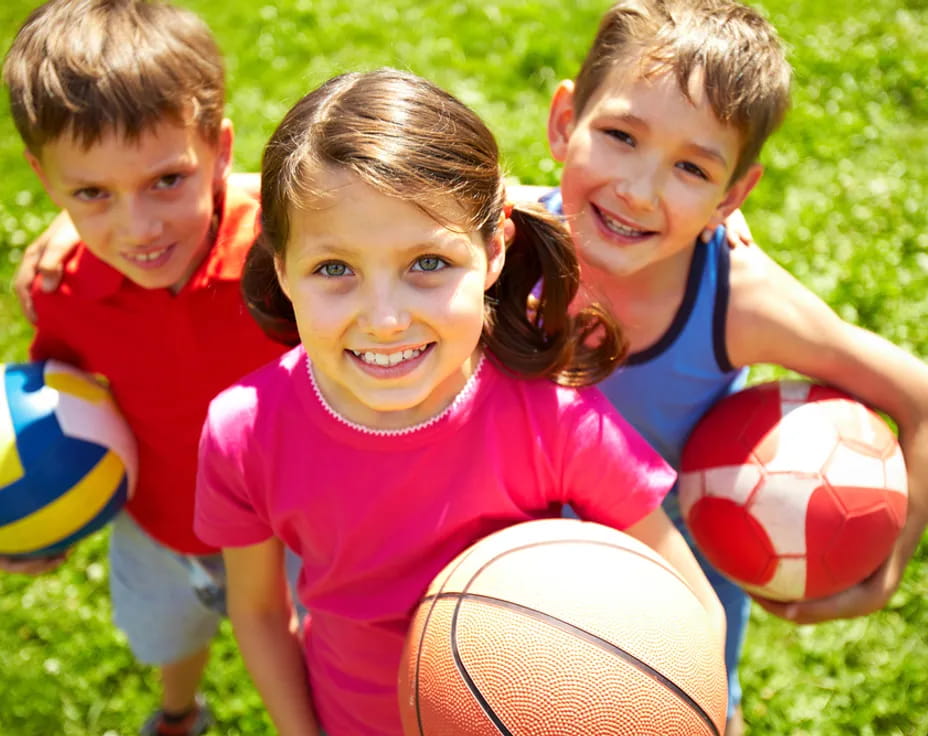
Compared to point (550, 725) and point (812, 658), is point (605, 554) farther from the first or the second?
point (812, 658)

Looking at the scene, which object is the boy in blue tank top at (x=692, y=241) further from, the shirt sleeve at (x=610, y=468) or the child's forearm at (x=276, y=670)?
the child's forearm at (x=276, y=670)

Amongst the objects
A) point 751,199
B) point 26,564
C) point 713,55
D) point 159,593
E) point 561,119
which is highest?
point 713,55

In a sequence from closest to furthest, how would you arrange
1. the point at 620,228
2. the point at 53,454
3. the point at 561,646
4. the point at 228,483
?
the point at 561,646, the point at 228,483, the point at 620,228, the point at 53,454

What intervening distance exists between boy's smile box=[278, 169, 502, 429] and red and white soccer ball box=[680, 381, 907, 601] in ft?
3.12

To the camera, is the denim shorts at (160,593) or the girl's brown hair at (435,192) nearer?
the girl's brown hair at (435,192)

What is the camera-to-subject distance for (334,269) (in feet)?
6.34

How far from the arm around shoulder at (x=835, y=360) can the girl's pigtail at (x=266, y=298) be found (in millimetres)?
1203

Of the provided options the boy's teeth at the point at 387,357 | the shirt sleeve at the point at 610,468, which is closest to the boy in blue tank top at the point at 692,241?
the shirt sleeve at the point at 610,468

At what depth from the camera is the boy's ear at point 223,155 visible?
290cm

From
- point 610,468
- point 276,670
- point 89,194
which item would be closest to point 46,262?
point 89,194

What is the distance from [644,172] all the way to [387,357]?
962 millimetres

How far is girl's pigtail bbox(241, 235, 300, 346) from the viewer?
237 centimetres

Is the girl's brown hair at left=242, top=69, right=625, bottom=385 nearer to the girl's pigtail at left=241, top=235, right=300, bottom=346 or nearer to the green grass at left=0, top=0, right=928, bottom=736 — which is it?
the girl's pigtail at left=241, top=235, right=300, bottom=346

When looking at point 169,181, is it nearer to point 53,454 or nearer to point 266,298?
point 266,298
